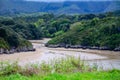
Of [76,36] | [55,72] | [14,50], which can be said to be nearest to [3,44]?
[14,50]

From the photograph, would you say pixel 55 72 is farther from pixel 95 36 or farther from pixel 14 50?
pixel 95 36

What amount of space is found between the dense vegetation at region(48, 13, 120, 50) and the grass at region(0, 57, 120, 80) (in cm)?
4717

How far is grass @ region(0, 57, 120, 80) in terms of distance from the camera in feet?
51.1

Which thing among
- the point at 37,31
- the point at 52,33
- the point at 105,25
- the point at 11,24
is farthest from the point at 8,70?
the point at 52,33

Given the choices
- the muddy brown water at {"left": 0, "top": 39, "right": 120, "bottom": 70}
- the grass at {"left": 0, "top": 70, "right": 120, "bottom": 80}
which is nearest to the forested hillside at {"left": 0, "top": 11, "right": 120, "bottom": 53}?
the muddy brown water at {"left": 0, "top": 39, "right": 120, "bottom": 70}

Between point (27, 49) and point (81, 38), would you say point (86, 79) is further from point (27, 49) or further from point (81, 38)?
point (81, 38)

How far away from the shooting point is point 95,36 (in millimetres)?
75812

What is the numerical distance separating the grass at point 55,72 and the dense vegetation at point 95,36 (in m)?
47.2

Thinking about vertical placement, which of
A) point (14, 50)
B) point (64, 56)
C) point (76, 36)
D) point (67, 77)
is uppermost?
point (67, 77)

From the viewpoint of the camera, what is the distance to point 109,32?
73.8 metres

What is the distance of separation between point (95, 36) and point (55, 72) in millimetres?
58555

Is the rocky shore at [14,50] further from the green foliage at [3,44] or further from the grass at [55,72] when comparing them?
the grass at [55,72]

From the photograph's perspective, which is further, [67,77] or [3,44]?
[3,44]

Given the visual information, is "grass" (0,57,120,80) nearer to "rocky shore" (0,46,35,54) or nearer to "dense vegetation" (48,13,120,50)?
"rocky shore" (0,46,35,54)
